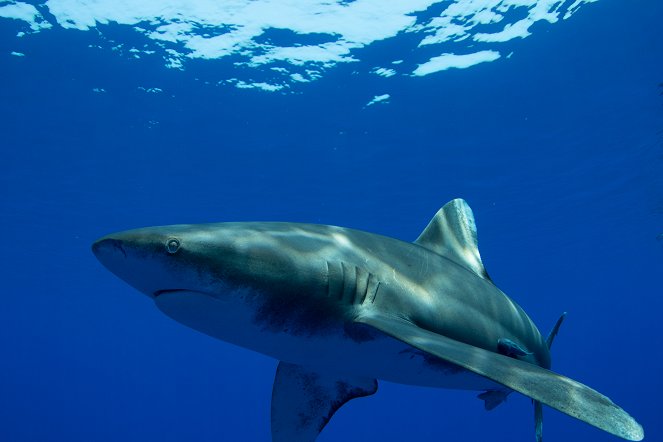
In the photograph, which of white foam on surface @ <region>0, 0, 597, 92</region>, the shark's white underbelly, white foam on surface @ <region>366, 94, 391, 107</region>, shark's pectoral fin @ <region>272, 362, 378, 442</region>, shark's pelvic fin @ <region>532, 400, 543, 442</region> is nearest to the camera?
the shark's white underbelly

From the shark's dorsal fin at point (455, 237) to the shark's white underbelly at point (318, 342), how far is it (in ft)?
4.60

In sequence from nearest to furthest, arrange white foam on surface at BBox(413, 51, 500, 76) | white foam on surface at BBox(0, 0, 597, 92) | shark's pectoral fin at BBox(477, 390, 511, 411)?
shark's pectoral fin at BBox(477, 390, 511, 411), white foam on surface at BBox(0, 0, 597, 92), white foam on surface at BBox(413, 51, 500, 76)

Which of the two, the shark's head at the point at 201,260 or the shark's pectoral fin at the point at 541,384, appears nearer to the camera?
the shark's pectoral fin at the point at 541,384

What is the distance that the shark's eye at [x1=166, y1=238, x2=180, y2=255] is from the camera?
2.66 m

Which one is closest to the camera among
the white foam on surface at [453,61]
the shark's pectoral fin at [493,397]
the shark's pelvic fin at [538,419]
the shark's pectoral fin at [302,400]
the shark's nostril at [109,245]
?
the shark's nostril at [109,245]

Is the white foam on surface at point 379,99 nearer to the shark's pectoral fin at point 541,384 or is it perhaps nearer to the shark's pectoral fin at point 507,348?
the shark's pectoral fin at point 507,348

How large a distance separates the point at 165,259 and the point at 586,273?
5843 cm

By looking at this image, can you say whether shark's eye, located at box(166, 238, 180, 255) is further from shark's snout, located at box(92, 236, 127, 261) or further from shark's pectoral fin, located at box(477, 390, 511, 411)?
shark's pectoral fin, located at box(477, 390, 511, 411)

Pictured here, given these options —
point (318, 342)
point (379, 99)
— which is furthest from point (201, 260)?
point (379, 99)

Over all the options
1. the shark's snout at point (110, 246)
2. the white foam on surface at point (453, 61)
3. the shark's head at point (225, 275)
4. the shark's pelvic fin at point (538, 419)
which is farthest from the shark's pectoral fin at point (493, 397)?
the white foam on surface at point (453, 61)

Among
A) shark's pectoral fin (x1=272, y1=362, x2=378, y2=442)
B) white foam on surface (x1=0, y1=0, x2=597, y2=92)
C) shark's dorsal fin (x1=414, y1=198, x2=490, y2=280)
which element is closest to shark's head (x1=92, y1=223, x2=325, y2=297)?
shark's pectoral fin (x1=272, y1=362, x2=378, y2=442)

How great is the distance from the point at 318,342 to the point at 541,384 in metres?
1.45

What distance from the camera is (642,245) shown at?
43.1m

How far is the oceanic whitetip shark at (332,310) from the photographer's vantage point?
257 centimetres
